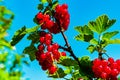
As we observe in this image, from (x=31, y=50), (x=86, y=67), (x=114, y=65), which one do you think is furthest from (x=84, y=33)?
(x=31, y=50)

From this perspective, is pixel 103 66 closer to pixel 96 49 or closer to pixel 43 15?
pixel 96 49

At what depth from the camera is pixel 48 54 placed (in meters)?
3.46

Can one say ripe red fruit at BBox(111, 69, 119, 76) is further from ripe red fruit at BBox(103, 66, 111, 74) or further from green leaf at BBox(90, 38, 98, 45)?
green leaf at BBox(90, 38, 98, 45)

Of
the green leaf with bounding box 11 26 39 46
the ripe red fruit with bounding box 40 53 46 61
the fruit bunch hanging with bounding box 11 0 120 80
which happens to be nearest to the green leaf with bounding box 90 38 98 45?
the fruit bunch hanging with bounding box 11 0 120 80

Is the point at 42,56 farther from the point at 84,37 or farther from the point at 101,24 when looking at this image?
the point at 101,24

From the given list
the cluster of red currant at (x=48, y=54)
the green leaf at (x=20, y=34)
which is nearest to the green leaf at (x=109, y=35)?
the cluster of red currant at (x=48, y=54)

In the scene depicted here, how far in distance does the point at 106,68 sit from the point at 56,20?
0.78 meters

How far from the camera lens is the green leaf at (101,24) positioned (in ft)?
12.5

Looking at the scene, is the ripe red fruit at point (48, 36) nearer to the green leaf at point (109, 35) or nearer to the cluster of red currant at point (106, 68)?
the cluster of red currant at point (106, 68)

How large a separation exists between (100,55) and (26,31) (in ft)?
2.90

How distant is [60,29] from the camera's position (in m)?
3.55

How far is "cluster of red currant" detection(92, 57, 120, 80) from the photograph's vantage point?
3.32 m

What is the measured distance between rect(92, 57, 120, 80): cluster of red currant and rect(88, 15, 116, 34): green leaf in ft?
1.71

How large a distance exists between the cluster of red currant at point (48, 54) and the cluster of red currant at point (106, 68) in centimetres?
43
